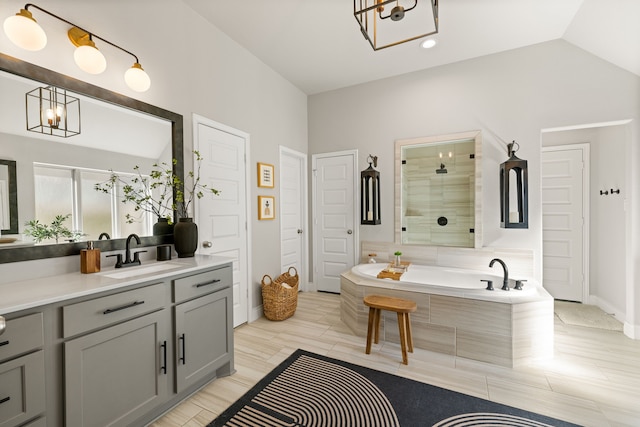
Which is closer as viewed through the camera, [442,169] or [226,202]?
[226,202]

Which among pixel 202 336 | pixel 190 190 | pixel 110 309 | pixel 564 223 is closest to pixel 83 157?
pixel 190 190

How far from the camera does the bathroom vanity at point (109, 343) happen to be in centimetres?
113

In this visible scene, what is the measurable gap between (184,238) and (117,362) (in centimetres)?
97

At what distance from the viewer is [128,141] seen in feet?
6.79

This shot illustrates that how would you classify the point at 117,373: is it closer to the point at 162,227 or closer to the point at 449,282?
the point at 162,227

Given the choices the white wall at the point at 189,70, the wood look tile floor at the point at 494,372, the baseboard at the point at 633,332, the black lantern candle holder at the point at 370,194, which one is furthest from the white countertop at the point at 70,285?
the baseboard at the point at 633,332

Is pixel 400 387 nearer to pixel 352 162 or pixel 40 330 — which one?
pixel 40 330

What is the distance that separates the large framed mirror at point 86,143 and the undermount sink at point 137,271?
23 centimetres

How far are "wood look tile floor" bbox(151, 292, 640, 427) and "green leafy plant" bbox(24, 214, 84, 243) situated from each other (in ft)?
4.21

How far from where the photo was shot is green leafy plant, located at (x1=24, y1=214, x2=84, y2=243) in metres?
1.59

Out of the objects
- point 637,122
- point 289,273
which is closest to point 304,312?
point 289,273

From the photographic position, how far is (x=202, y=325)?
6.22ft

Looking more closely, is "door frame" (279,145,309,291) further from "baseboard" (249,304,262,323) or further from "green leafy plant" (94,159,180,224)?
"green leafy plant" (94,159,180,224)

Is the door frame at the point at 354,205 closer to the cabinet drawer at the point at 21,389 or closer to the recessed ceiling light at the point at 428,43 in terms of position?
the recessed ceiling light at the point at 428,43
